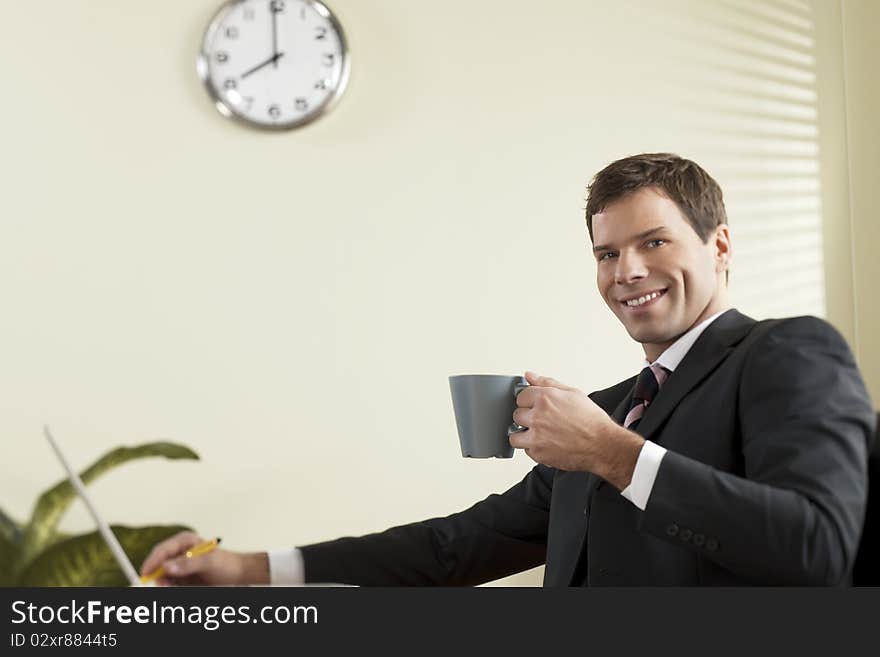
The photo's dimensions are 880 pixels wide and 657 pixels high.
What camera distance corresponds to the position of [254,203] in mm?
2350

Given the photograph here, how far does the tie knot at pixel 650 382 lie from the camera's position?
3.53ft

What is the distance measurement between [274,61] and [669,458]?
1.85m

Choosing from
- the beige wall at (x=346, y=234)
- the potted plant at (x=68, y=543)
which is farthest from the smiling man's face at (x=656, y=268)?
the beige wall at (x=346, y=234)

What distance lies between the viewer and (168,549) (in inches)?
37.5

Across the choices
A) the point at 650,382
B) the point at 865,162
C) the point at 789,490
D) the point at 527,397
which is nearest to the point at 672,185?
the point at 650,382

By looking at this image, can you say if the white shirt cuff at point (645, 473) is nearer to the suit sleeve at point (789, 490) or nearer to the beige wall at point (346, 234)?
the suit sleeve at point (789, 490)

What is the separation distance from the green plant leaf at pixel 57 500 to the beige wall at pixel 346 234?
0.18 m

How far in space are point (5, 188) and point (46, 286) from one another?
10.1 inches

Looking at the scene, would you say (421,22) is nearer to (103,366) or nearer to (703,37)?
(703,37)

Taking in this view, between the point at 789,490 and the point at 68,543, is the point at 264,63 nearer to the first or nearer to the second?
the point at 68,543

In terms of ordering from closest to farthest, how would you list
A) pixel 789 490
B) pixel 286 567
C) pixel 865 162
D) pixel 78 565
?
pixel 789 490 < pixel 286 567 < pixel 78 565 < pixel 865 162

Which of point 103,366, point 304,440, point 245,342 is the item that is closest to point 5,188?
point 103,366

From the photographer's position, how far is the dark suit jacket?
30.9 inches

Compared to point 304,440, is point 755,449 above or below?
above
